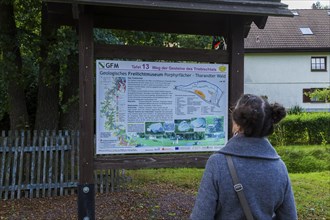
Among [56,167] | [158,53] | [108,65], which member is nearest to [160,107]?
[158,53]

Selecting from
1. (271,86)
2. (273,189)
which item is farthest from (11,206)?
Answer: (271,86)

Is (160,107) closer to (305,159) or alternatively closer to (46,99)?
(46,99)

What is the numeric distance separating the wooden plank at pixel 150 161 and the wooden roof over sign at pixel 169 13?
1642 millimetres

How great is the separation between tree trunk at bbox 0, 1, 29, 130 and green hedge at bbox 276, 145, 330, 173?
328 inches

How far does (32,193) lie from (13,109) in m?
2.17

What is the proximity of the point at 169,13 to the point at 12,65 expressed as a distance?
456 centimetres

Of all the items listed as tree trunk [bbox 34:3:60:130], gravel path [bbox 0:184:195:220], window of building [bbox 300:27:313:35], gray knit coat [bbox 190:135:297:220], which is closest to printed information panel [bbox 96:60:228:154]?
gravel path [bbox 0:184:195:220]

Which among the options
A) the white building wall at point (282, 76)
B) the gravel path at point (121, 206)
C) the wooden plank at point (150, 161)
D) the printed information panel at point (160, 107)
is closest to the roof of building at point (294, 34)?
the white building wall at point (282, 76)

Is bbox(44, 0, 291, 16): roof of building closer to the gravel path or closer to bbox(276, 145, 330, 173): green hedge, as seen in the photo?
the gravel path

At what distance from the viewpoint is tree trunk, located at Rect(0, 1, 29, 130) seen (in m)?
8.18

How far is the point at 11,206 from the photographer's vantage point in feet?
24.0

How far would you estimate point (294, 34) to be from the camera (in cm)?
3247

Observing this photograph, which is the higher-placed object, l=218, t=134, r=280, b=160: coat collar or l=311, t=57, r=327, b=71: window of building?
l=311, t=57, r=327, b=71: window of building

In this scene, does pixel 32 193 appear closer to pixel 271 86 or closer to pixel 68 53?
pixel 68 53
